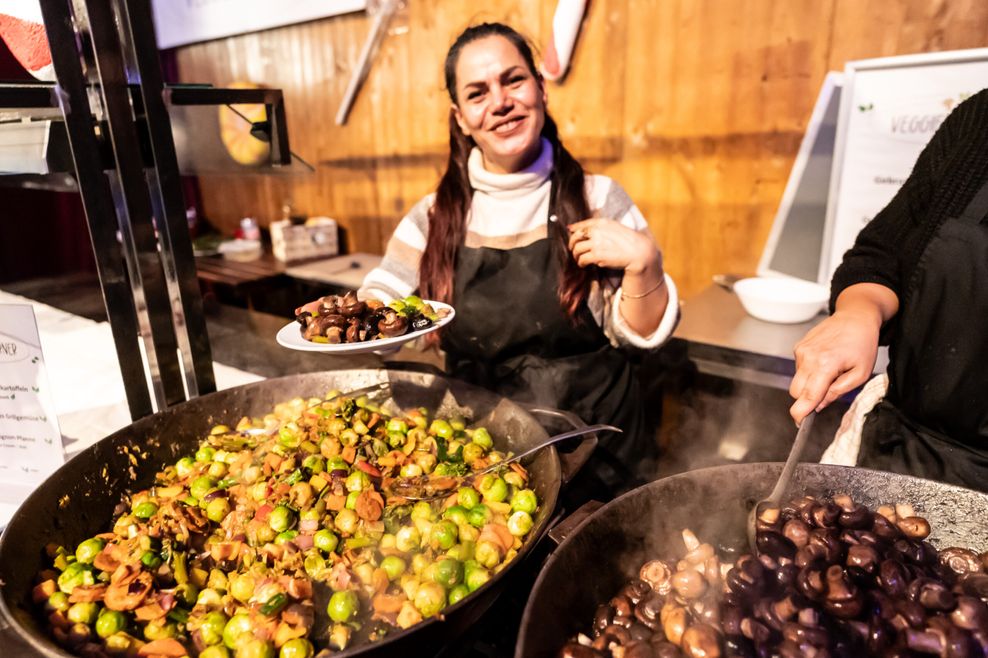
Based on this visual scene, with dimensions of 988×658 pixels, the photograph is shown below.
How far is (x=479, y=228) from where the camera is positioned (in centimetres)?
252

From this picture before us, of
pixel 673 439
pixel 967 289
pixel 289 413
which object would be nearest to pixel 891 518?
pixel 967 289

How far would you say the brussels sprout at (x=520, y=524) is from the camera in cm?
134

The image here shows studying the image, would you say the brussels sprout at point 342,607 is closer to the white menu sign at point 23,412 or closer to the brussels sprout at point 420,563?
the brussels sprout at point 420,563

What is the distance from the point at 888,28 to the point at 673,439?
2.45 meters

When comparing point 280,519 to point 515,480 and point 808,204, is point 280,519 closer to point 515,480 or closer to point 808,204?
point 515,480

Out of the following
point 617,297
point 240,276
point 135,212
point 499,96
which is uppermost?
point 499,96

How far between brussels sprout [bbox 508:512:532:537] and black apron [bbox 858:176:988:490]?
1.13m

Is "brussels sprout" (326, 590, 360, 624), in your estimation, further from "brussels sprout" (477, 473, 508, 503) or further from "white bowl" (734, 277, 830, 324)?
"white bowl" (734, 277, 830, 324)

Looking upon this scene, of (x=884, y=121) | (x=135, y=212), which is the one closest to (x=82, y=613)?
(x=135, y=212)

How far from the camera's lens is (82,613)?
1.08 m

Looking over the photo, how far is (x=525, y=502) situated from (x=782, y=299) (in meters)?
2.19

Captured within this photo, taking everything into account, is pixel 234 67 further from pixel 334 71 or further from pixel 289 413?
pixel 289 413

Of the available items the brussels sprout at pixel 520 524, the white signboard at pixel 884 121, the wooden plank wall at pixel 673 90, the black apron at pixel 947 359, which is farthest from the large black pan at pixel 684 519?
the white signboard at pixel 884 121

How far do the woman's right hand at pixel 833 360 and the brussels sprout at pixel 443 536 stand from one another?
78 cm
